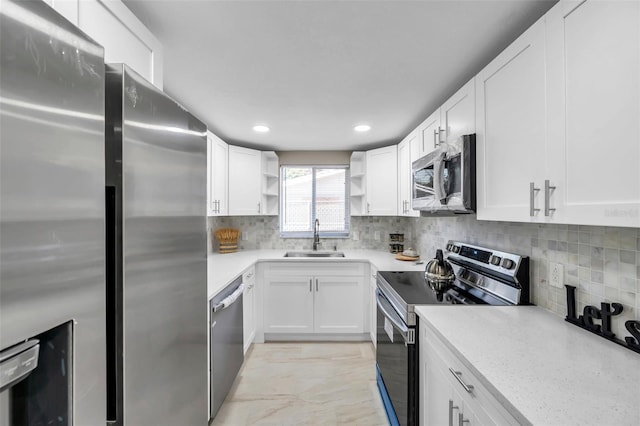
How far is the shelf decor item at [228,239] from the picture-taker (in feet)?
11.5

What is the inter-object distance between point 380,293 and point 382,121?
1525 millimetres

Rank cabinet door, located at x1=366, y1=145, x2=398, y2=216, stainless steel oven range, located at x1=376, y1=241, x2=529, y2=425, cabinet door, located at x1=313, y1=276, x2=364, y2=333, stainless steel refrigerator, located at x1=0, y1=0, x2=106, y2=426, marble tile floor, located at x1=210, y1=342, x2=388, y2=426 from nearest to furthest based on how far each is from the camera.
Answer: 1. stainless steel refrigerator, located at x1=0, y1=0, x2=106, y2=426
2. stainless steel oven range, located at x1=376, y1=241, x2=529, y2=425
3. marble tile floor, located at x1=210, y1=342, x2=388, y2=426
4. cabinet door, located at x1=313, y1=276, x2=364, y2=333
5. cabinet door, located at x1=366, y1=145, x2=398, y2=216

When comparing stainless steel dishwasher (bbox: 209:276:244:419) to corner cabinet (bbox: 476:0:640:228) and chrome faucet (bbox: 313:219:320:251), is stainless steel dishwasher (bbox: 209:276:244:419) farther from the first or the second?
corner cabinet (bbox: 476:0:640:228)

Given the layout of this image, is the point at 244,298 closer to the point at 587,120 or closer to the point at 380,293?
the point at 380,293

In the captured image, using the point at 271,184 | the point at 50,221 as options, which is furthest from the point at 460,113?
the point at 271,184

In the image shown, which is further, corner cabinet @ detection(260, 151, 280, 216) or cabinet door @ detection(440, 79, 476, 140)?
corner cabinet @ detection(260, 151, 280, 216)

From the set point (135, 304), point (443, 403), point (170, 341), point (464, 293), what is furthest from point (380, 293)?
point (135, 304)

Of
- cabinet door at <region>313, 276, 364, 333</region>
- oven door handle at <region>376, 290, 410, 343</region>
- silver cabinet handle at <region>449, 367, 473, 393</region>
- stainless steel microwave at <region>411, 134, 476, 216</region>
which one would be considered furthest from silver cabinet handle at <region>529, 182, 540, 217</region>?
cabinet door at <region>313, 276, 364, 333</region>

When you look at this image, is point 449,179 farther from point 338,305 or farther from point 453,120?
point 338,305

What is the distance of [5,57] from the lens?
0.41 metres

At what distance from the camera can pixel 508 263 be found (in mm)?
1558

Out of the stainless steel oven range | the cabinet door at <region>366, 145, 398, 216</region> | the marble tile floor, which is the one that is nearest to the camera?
the stainless steel oven range

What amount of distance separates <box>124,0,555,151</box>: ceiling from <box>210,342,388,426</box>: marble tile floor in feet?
7.33

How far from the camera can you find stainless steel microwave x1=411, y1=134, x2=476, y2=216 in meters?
1.51
